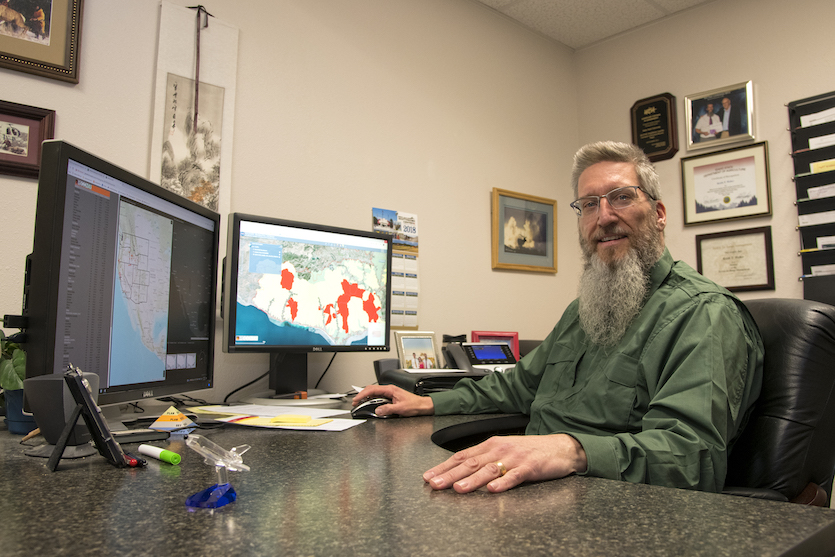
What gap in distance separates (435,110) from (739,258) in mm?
1554

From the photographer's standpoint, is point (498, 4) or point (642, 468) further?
point (498, 4)

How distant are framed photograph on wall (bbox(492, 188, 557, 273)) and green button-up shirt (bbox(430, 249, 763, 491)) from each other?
3.91 ft

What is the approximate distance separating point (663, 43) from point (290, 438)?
2.83m

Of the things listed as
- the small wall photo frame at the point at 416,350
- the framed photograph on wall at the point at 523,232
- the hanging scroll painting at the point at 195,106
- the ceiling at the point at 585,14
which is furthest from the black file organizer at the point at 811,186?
the hanging scroll painting at the point at 195,106

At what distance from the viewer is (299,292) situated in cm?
167

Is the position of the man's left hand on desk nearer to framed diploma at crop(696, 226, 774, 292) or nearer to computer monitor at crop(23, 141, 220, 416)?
computer monitor at crop(23, 141, 220, 416)

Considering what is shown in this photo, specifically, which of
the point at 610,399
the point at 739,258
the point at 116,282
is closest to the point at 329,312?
the point at 116,282

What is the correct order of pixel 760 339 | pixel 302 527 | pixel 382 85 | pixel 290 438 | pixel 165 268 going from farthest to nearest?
pixel 382 85
pixel 165 268
pixel 760 339
pixel 290 438
pixel 302 527

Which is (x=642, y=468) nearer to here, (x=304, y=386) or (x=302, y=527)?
(x=302, y=527)

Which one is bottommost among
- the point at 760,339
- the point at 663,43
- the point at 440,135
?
the point at 760,339

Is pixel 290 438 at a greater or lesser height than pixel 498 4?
lesser

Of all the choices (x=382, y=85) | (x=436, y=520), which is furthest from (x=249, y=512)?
(x=382, y=85)

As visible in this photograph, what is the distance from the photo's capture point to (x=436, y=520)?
1.81 ft

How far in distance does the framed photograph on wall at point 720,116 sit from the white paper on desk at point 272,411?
2.25 metres
